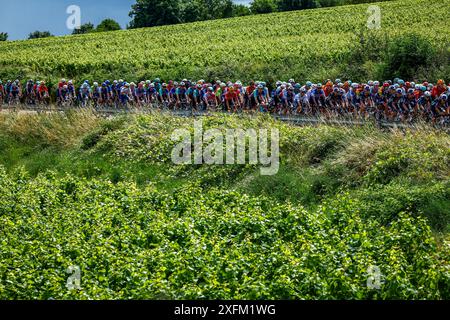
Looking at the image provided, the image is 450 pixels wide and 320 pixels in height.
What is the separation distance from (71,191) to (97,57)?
126 ft

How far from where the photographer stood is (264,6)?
10162cm

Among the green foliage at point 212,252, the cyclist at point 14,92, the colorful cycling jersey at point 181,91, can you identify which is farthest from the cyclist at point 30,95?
the green foliage at point 212,252

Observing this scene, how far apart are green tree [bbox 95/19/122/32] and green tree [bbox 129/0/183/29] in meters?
13.2

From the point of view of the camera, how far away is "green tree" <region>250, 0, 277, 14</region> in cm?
10021

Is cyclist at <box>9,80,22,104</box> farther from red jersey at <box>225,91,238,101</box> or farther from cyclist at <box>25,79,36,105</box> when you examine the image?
red jersey at <box>225,91,238,101</box>

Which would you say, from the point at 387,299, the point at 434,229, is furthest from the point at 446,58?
the point at 387,299

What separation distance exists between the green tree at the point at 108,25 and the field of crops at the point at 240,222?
285 ft

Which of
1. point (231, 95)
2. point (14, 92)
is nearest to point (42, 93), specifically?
point (14, 92)

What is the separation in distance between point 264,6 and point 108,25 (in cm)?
2489

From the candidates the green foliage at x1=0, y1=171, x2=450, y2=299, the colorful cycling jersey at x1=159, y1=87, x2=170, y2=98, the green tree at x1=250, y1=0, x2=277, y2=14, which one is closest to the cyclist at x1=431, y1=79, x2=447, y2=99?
the green foliage at x1=0, y1=171, x2=450, y2=299

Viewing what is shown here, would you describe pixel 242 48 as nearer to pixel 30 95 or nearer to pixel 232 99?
pixel 30 95

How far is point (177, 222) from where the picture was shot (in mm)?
15492

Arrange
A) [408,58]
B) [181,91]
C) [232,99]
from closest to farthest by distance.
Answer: [232,99]
[181,91]
[408,58]
